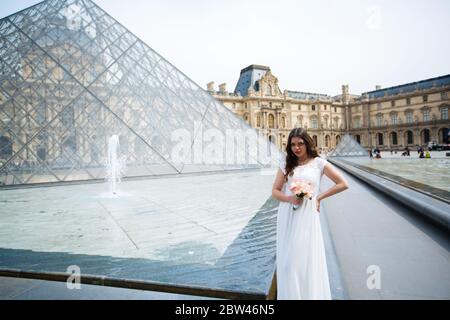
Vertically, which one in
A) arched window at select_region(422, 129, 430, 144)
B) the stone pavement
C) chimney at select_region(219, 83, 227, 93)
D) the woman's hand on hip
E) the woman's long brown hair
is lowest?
the stone pavement

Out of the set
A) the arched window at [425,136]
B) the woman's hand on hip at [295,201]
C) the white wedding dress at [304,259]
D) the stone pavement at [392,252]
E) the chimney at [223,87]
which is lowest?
the stone pavement at [392,252]

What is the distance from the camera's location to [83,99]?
1228 cm

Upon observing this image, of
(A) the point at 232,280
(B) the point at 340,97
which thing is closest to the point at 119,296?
(A) the point at 232,280

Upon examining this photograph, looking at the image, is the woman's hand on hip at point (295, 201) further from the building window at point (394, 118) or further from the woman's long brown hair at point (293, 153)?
the building window at point (394, 118)

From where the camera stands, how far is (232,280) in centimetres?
215

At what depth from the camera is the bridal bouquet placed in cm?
164

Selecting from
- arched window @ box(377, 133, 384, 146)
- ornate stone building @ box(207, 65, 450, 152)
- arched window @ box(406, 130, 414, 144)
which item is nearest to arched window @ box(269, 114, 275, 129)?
ornate stone building @ box(207, 65, 450, 152)

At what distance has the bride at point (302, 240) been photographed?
1691 millimetres

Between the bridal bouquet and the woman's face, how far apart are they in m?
0.24

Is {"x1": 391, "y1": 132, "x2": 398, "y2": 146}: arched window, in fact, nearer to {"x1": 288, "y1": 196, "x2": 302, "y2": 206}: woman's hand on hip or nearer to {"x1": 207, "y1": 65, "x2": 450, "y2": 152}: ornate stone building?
{"x1": 207, "y1": 65, "x2": 450, "y2": 152}: ornate stone building

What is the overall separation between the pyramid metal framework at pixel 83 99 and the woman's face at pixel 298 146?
31.4 ft

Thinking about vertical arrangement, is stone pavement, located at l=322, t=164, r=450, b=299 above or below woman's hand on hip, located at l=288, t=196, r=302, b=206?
below

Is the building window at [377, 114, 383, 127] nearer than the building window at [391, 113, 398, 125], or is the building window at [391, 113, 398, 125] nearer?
the building window at [391, 113, 398, 125]

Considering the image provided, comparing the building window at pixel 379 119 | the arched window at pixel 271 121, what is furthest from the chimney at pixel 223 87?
the building window at pixel 379 119
